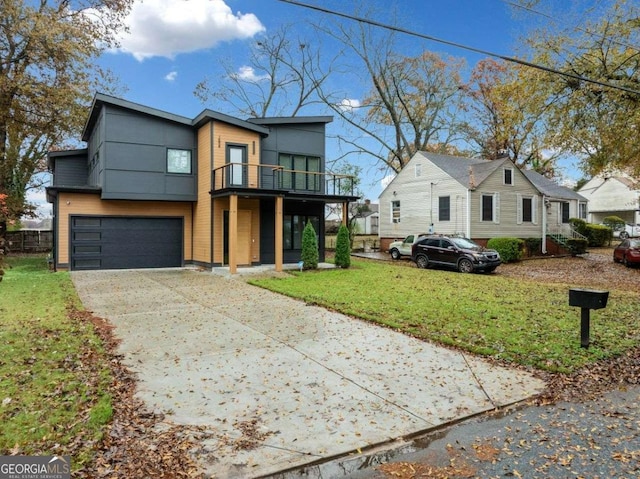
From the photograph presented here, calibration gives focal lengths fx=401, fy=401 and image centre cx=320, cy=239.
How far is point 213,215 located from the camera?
16.0m

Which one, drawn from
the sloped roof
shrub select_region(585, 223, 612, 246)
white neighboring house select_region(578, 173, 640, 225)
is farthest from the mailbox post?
white neighboring house select_region(578, 173, 640, 225)

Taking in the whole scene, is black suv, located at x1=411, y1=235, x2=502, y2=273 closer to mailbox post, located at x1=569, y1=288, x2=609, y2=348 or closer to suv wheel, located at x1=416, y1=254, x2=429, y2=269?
suv wheel, located at x1=416, y1=254, x2=429, y2=269

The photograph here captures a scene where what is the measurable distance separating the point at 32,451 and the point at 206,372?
2034 millimetres

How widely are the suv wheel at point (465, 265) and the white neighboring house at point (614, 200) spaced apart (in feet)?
106

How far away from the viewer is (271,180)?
17.3 metres

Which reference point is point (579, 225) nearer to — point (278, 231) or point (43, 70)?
point (278, 231)

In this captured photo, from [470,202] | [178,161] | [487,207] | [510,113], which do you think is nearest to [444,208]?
[470,202]

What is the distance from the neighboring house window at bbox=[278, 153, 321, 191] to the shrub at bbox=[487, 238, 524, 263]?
9945 mm

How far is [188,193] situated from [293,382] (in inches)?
550

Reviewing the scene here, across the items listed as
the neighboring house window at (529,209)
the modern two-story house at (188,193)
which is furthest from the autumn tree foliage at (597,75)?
the neighboring house window at (529,209)

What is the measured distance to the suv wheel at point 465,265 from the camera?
16.5 meters

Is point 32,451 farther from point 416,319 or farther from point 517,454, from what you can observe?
point 416,319

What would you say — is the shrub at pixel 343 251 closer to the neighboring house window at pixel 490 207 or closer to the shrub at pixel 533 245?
the neighboring house window at pixel 490 207

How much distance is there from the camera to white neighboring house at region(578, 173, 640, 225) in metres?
41.2
